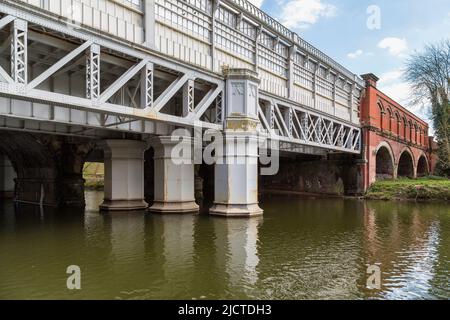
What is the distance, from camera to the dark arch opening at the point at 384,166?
43.7 meters

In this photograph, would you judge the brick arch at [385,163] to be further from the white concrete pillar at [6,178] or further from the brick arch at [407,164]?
the white concrete pillar at [6,178]

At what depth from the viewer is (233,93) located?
60.8ft

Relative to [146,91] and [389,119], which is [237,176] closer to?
[146,91]

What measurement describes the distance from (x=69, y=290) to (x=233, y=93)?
13.1 meters

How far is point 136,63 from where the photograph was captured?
14578 millimetres

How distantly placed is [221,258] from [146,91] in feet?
23.4

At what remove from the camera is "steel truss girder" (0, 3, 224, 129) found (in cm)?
1036

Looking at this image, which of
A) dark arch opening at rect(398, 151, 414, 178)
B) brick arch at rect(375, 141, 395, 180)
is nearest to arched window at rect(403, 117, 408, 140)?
dark arch opening at rect(398, 151, 414, 178)

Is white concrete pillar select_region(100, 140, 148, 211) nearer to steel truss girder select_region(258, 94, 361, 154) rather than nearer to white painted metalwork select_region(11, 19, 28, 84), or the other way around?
steel truss girder select_region(258, 94, 361, 154)

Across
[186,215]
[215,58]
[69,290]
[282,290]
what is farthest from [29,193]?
[282,290]

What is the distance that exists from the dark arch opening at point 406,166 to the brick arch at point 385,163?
10417mm

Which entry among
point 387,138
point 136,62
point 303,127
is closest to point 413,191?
point 387,138

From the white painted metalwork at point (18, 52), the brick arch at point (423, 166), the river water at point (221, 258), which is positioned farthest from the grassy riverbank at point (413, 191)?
the brick arch at point (423, 166)
